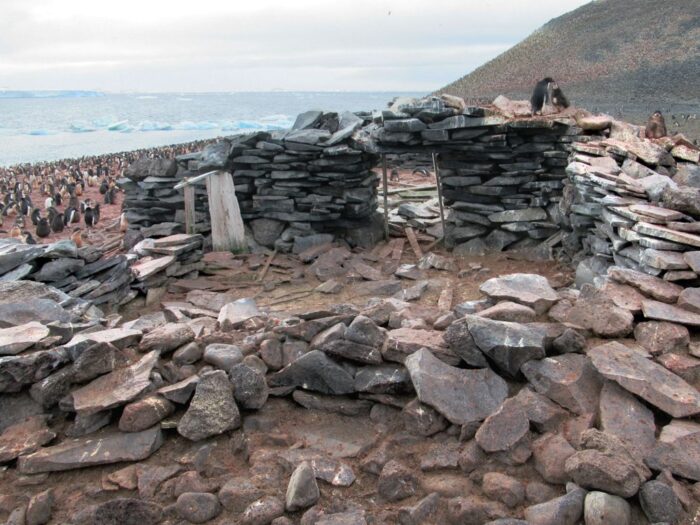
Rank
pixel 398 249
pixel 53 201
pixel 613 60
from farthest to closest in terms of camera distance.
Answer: pixel 613 60 → pixel 53 201 → pixel 398 249

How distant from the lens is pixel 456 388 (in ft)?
12.6

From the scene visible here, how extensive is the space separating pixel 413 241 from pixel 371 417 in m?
7.44

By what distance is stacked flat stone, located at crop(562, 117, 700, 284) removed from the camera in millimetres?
5262

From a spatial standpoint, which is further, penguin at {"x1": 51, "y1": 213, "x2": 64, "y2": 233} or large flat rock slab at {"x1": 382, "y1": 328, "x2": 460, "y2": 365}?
penguin at {"x1": 51, "y1": 213, "x2": 64, "y2": 233}

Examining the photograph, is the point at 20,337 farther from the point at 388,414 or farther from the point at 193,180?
the point at 193,180

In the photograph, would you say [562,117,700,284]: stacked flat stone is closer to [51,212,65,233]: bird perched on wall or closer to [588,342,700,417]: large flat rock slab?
[588,342,700,417]: large flat rock slab

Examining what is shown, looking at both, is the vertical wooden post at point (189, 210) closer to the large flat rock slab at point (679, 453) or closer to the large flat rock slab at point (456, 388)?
the large flat rock slab at point (456, 388)

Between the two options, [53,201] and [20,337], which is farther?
[53,201]

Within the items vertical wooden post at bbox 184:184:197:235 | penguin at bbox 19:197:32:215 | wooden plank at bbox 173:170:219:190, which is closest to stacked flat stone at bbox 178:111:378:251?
wooden plank at bbox 173:170:219:190

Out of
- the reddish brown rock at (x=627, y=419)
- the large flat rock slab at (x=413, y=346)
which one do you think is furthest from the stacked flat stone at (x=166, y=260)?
the reddish brown rock at (x=627, y=419)

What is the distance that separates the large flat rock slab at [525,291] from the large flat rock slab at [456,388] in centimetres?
90

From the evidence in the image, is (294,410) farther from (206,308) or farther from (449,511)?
(206,308)

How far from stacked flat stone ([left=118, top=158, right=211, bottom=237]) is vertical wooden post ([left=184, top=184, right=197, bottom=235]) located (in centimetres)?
21

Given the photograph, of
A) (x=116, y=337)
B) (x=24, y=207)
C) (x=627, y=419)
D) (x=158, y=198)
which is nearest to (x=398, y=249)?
(x=158, y=198)
